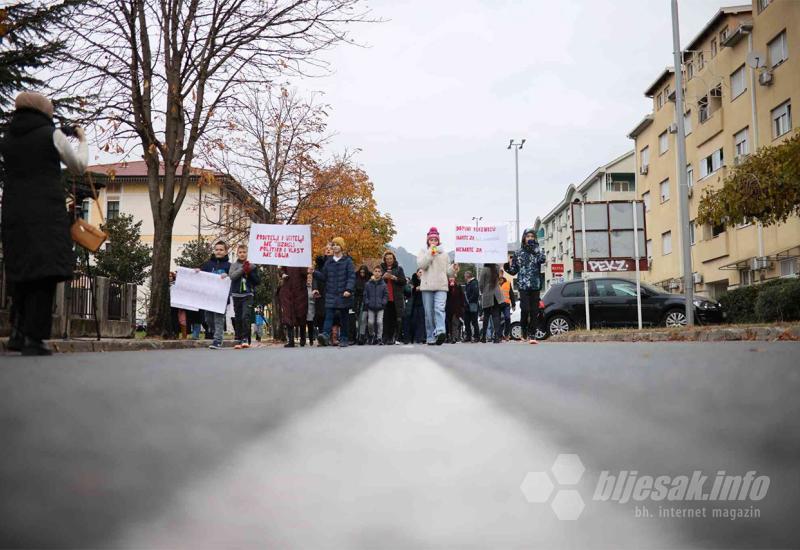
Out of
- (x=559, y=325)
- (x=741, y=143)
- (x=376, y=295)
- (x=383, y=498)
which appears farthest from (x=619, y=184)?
(x=383, y=498)

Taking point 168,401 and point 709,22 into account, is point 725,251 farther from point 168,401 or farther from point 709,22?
point 168,401

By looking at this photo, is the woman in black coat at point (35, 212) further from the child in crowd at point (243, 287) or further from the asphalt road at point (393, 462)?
the child in crowd at point (243, 287)

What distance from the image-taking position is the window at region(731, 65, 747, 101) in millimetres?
32969

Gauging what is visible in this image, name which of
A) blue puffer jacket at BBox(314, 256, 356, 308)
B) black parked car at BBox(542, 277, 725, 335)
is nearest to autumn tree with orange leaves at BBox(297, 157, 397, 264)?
black parked car at BBox(542, 277, 725, 335)

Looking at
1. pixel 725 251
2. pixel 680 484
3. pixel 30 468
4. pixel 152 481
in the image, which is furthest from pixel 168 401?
pixel 725 251

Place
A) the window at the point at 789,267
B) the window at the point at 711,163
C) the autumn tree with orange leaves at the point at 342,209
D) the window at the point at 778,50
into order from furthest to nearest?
the window at the point at 711,163, the autumn tree with orange leaves at the point at 342,209, the window at the point at 778,50, the window at the point at 789,267

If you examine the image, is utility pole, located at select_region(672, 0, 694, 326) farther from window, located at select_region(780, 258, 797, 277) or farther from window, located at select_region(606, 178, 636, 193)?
window, located at select_region(606, 178, 636, 193)

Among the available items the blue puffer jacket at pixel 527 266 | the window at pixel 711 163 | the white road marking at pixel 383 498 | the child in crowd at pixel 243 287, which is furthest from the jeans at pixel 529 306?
the window at pixel 711 163

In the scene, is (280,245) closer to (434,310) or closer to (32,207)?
(434,310)

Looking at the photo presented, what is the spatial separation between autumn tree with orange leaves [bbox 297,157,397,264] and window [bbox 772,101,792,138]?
54.7 feet

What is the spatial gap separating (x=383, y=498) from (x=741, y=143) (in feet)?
Answer: 115

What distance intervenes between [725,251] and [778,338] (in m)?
24.0

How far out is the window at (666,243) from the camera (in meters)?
42.1

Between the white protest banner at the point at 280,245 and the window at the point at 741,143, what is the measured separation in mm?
22550
